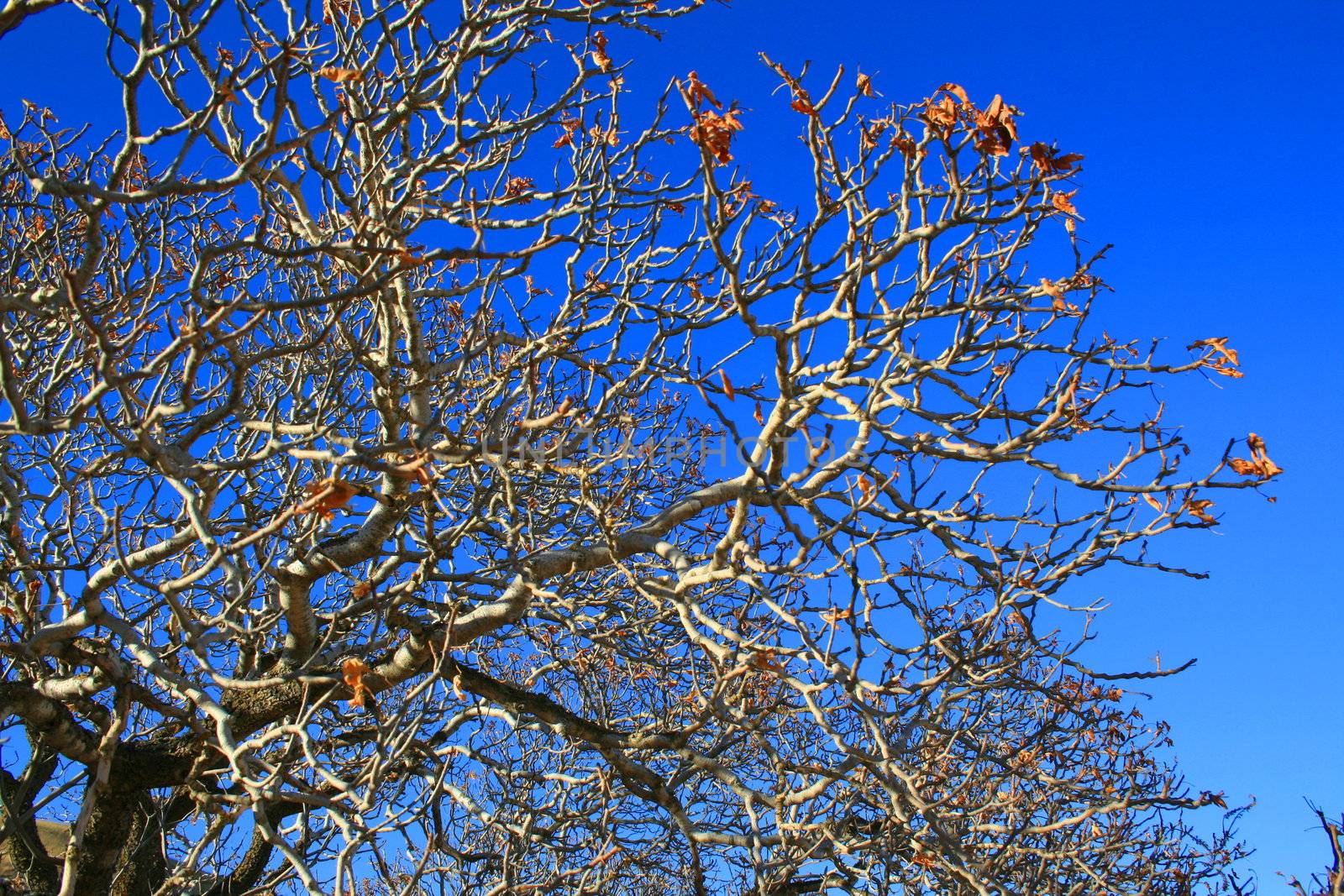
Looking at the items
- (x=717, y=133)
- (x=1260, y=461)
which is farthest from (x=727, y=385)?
(x=1260, y=461)

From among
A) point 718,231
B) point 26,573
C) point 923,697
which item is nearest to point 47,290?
point 26,573

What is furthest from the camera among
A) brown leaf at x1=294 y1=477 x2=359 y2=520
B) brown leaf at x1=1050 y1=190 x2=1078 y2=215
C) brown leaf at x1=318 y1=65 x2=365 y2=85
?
brown leaf at x1=318 y1=65 x2=365 y2=85

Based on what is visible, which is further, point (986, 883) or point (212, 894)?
point (212, 894)

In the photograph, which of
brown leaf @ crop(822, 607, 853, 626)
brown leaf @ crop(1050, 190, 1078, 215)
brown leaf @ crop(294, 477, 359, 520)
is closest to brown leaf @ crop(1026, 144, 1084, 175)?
brown leaf @ crop(1050, 190, 1078, 215)

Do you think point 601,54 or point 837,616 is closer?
point 837,616

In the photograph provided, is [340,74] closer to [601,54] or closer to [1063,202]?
[601,54]

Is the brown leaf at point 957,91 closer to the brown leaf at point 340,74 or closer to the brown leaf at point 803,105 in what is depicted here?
the brown leaf at point 803,105

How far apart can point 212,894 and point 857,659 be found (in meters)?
4.78

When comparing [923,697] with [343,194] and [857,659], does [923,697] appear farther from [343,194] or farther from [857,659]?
[343,194]

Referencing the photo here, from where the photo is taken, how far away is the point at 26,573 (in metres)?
4.86

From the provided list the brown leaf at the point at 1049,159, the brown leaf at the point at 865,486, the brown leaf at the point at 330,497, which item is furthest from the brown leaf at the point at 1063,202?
the brown leaf at the point at 330,497

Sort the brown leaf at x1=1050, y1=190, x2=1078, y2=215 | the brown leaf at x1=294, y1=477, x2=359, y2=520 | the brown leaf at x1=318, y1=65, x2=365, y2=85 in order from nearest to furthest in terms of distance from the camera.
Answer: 1. the brown leaf at x1=294, y1=477, x2=359, y2=520
2. the brown leaf at x1=1050, y1=190, x2=1078, y2=215
3. the brown leaf at x1=318, y1=65, x2=365, y2=85

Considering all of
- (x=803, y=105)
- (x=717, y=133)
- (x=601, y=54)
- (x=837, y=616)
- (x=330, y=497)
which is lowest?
(x=330, y=497)

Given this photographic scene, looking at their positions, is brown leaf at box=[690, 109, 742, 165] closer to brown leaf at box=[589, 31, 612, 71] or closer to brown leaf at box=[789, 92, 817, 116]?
brown leaf at box=[789, 92, 817, 116]
